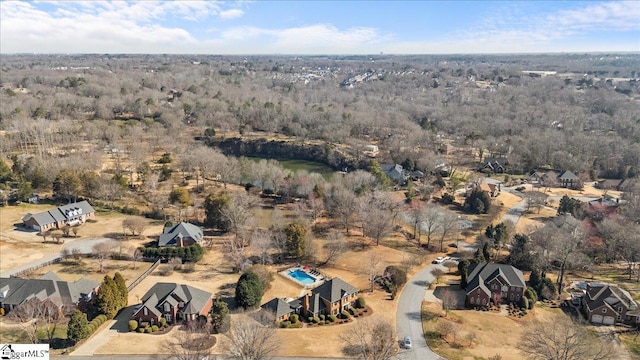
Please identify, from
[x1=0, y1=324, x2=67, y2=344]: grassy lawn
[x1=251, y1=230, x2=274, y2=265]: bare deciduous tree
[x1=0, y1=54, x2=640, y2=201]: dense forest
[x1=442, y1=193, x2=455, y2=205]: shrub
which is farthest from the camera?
[x1=0, y1=54, x2=640, y2=201]: dense forest

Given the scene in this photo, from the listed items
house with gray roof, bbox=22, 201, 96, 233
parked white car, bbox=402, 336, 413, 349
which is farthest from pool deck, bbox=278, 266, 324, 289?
house with gray roof, bbox=22, 201, 96, 233

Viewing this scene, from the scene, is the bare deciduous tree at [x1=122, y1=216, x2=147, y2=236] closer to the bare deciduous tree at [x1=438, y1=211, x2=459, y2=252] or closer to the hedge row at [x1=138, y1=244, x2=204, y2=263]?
the hedge row at [x1=138, y1=244, x2=204, y2=263]

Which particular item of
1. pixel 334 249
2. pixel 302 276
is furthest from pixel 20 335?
pixel 334 249

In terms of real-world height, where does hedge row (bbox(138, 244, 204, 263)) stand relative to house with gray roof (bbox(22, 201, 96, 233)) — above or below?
below

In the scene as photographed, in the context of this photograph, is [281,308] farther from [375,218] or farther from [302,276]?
[375,218]

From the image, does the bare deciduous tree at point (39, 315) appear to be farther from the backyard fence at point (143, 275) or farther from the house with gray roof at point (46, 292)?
the backyard fence at point (143, 275)

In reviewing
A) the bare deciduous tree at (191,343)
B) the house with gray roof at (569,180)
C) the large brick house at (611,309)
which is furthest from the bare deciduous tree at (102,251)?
the house with gray roof at (569,180)

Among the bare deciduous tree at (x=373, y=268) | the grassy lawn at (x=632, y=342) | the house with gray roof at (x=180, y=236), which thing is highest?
the house with gray roof at (x=180, y=236)
